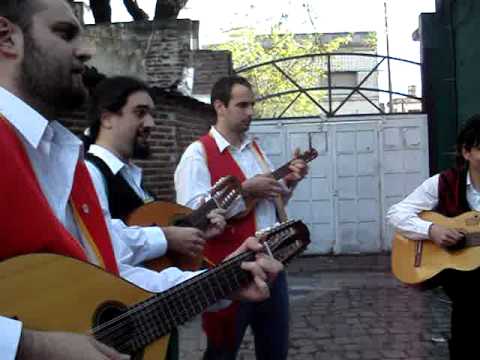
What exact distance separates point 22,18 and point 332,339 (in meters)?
5.45

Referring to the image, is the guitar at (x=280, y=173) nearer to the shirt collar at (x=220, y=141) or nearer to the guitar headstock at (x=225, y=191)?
the guitar headstock at (x=225, y=191)

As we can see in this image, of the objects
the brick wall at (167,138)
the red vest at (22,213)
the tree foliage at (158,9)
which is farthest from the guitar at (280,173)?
the tree foliage at (158,9)

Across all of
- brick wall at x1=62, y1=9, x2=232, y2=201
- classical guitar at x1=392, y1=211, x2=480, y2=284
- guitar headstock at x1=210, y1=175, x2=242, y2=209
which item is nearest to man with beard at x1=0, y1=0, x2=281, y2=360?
guitar headstock at x1=210, y1=175, x2=242, y2=209

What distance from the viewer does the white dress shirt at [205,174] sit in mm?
3768

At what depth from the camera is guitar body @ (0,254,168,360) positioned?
5.33 feet

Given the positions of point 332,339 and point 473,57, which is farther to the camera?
point 473,57

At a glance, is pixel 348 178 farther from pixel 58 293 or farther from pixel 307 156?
pixel 58 293

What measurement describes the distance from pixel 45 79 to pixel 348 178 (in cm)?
1054

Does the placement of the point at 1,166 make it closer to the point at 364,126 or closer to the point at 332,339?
the point at 332,339

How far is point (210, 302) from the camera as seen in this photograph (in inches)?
89.0

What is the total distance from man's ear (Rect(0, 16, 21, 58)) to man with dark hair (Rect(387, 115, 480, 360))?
336 cm

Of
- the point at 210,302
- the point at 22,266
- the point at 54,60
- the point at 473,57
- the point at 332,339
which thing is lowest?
the point at 332,339

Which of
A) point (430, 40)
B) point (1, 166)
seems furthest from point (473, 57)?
point (1, 166)

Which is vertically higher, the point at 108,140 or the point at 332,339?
the point at 108,140
